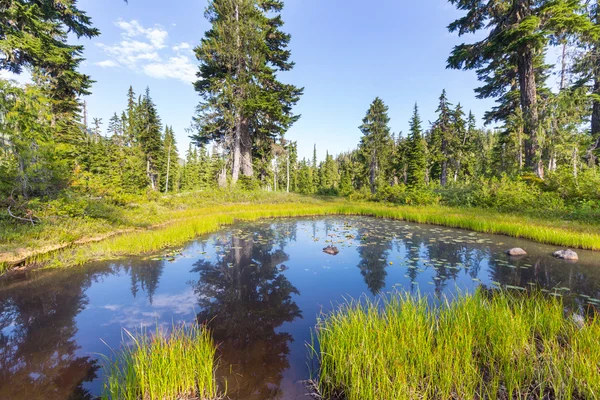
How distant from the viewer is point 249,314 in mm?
4816

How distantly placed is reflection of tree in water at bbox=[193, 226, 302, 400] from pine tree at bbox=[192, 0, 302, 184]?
1826cm

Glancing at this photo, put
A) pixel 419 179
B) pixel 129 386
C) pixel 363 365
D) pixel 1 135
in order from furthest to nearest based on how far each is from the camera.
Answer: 1. pixel 419 179
2. pixel 1 135
3. pixel 363 365
4. pixel 129 386

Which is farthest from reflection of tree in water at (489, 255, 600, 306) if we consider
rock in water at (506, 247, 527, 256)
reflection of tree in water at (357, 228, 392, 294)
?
reflection of tree in water at (357, 228, 392, 294)

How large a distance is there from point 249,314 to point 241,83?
24210 millimetres

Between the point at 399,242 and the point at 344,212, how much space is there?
9.74 metres

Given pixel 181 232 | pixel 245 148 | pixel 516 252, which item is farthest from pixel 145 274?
pixel 245 148

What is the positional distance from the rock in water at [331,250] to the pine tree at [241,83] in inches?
682

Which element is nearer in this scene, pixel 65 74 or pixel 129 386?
pixel 129 386

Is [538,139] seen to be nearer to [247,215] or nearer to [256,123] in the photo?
[247,215]

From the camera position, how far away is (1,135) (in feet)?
24.1

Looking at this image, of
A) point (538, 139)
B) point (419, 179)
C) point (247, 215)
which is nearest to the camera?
point (538, 139)

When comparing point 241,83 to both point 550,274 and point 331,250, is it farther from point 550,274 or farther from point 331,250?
point 550,274

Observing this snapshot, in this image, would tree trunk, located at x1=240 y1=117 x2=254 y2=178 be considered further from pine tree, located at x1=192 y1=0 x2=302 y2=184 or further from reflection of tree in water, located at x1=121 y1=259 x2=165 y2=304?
reflection of tree in water, located at x1=121 y1=259 x2=165 y2=304

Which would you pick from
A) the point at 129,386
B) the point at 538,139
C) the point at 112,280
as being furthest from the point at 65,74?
the point at 538,139
